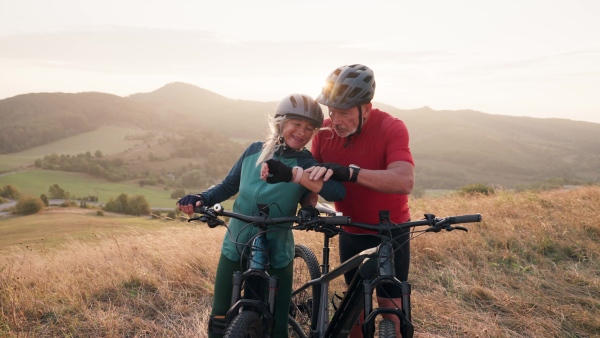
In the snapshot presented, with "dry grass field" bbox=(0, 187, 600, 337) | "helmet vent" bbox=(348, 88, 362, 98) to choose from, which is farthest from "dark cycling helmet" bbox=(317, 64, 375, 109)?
"dry grass field" bbox=(0, 187, 600, 337)

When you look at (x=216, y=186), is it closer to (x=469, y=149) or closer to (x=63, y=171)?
(x=63, y=171)

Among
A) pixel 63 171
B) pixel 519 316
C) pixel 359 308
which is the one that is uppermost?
pixel 359 308

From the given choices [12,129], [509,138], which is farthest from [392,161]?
[509,138]

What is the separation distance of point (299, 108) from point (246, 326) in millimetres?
1391

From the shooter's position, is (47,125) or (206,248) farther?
(47,125)

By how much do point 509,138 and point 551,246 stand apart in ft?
468

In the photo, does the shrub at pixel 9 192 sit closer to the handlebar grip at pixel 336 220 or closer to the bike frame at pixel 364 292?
the bike frame at pixel 364 292

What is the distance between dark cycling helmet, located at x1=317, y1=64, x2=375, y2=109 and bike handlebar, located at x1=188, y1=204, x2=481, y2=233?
862mm

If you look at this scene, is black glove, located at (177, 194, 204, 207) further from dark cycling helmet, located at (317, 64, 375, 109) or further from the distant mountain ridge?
the distant mountain ridge

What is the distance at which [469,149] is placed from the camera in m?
A: 120

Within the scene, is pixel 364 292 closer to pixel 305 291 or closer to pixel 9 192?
pixel 305 291

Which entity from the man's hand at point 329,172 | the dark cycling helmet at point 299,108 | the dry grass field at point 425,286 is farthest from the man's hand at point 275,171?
the dry grass field at point 425,286

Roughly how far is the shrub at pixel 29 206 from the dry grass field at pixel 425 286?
46438 millimetres

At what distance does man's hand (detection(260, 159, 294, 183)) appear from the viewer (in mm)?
2484
